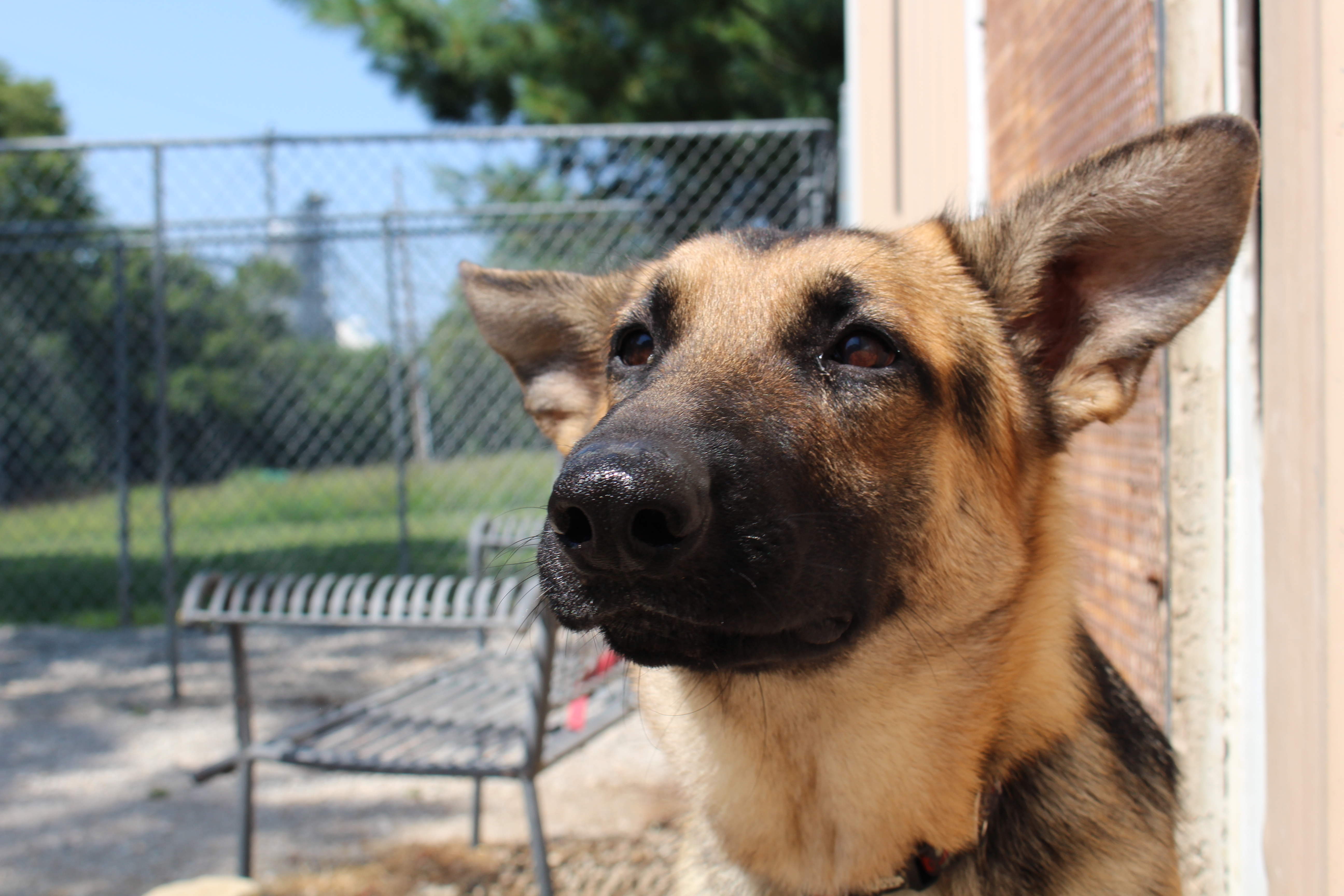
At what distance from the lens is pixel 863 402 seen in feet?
5.93

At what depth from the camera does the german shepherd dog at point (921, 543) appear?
5.29ft

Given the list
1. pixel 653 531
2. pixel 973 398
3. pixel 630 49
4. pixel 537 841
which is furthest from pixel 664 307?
pixel 630 49

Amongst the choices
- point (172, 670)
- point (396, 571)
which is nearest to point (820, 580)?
point (172, 670)

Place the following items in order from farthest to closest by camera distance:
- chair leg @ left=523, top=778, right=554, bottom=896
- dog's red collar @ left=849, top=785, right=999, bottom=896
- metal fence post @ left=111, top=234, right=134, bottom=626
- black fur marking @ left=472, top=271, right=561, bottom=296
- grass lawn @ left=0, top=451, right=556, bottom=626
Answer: grass lawn @ left=0, top=451, right=556, bottom=626 → metal fence post @ left=111, top=234, right=134, bottom=626 → chair leg @ left=523, top=778, right=554, bottom=896 → black fur marking @ left=472, top=271, right=561, bottom=296 → dog's red collar @ left=849, top=785, right=999, bottom=896

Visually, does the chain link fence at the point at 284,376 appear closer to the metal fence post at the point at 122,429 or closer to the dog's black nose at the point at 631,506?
the metal fence post at the point at 122,429

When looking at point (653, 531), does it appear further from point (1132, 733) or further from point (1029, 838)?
point (1132, 733)

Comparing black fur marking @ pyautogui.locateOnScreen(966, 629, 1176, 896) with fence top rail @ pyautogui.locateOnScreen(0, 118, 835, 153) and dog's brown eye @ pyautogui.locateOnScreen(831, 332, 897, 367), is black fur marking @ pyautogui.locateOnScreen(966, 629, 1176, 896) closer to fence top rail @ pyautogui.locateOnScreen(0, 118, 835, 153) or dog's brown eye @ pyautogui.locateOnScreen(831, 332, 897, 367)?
dog's brown eye @ pyautogui.locateOnScreen(831, 332, 897, 367)

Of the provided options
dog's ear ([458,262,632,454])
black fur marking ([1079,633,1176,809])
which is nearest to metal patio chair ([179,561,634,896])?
dog's ear ([458,262,632,454])

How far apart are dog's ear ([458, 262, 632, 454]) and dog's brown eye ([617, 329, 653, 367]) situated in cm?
18

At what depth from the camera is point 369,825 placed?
413cm

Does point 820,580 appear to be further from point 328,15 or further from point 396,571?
point 328,15

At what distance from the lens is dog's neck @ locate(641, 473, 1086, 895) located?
1760mm

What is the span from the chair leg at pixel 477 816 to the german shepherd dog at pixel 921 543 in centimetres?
203

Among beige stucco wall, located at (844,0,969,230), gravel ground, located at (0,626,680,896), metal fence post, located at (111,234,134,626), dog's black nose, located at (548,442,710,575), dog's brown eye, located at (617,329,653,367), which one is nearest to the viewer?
dog's black nose, located at (548,442,710,575)
